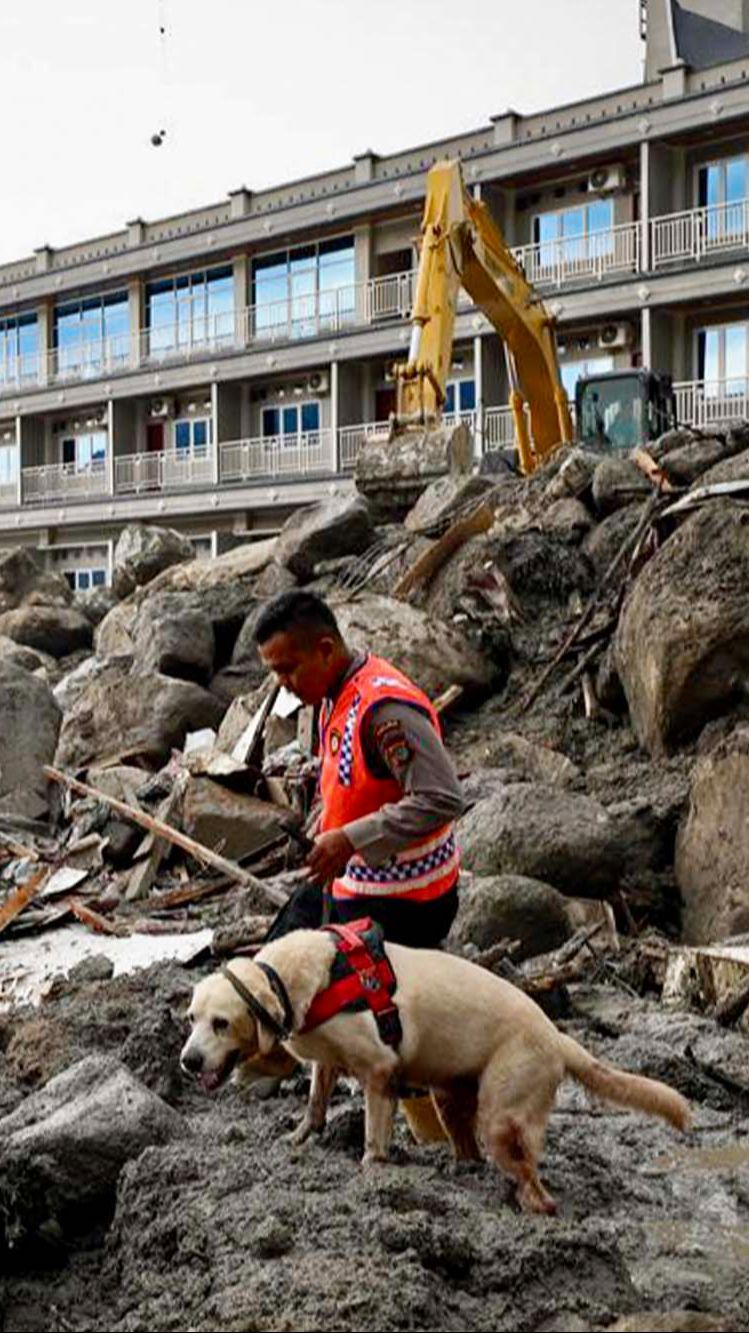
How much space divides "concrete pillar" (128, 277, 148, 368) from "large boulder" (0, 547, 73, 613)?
18101 millimetres

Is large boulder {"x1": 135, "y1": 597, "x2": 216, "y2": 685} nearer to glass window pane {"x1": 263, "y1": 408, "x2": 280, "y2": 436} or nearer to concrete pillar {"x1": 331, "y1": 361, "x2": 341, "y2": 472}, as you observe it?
concrete pillar {"x1": 331, "y1": 361, "x2": 341, "y2": 472}

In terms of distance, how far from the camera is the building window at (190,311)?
1714 inches

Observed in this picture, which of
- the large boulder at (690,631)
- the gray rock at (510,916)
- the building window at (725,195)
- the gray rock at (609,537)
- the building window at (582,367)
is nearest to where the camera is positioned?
the gray rock at (510,916)

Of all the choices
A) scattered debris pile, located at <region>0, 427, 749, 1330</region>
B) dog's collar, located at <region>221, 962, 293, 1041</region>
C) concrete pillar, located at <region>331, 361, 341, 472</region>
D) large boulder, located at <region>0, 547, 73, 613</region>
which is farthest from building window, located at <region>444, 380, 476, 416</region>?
dog's collar, located at <region>221, 962, 293, 1041</region>

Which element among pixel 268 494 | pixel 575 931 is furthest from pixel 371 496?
pixel 268 494

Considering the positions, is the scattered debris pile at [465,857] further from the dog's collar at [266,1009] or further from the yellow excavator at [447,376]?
the yellow excavator at [447,376]

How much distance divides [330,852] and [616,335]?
102 feet

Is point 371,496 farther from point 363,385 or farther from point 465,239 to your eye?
point 363,385

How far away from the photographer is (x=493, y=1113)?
14.0 feet

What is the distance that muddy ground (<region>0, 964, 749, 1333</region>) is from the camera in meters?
3.65

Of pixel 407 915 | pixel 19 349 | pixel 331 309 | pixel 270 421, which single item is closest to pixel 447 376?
pixel 407 915

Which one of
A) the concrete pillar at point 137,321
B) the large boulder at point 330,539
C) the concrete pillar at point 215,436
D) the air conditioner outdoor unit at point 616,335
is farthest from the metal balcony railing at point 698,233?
the concrete pillar at point 137,321

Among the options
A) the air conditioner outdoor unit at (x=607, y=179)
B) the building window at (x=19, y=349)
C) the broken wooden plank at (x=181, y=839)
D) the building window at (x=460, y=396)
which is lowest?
the broken wooden plank at (x=181, y=839)

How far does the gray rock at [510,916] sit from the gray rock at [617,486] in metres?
7.72
